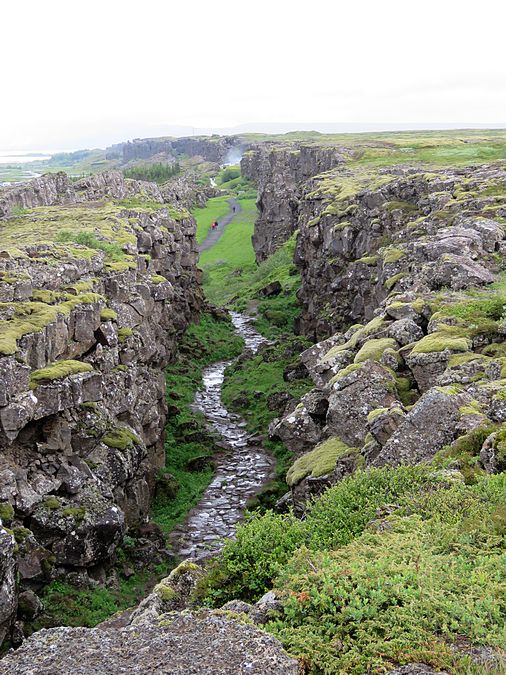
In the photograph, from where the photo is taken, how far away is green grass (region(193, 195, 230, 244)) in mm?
148250

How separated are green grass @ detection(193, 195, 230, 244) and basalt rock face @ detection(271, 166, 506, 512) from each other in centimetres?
9768

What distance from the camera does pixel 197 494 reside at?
127ft

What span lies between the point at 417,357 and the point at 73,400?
1474cm

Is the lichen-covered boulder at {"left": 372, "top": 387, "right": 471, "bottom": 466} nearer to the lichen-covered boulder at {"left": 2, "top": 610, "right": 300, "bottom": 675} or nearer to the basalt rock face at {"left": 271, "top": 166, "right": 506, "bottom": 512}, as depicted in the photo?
the basalt rock face at {"left": 271, "top": 166, "right": 506, "bottom": 512}

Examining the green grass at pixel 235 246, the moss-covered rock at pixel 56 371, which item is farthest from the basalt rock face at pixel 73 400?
the green grass at pixel 235 246

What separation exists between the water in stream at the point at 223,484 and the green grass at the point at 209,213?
93.4 m

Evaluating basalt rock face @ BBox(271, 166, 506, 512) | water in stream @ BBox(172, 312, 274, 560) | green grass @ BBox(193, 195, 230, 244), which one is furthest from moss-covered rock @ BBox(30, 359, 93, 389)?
green grass @ BBox(193, 195, 230, 244)

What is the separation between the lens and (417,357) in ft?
77.0

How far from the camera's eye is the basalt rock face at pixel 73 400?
24969 mm

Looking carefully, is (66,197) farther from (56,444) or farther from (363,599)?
(363,599)

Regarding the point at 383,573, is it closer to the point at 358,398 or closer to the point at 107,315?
the point at 358,398

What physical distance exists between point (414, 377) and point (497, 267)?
1378 cm

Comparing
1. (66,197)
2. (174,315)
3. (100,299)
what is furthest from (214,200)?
(100,299)

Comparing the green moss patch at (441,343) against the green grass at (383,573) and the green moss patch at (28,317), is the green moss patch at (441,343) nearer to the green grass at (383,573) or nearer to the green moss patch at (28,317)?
the green grass at (383,573)
